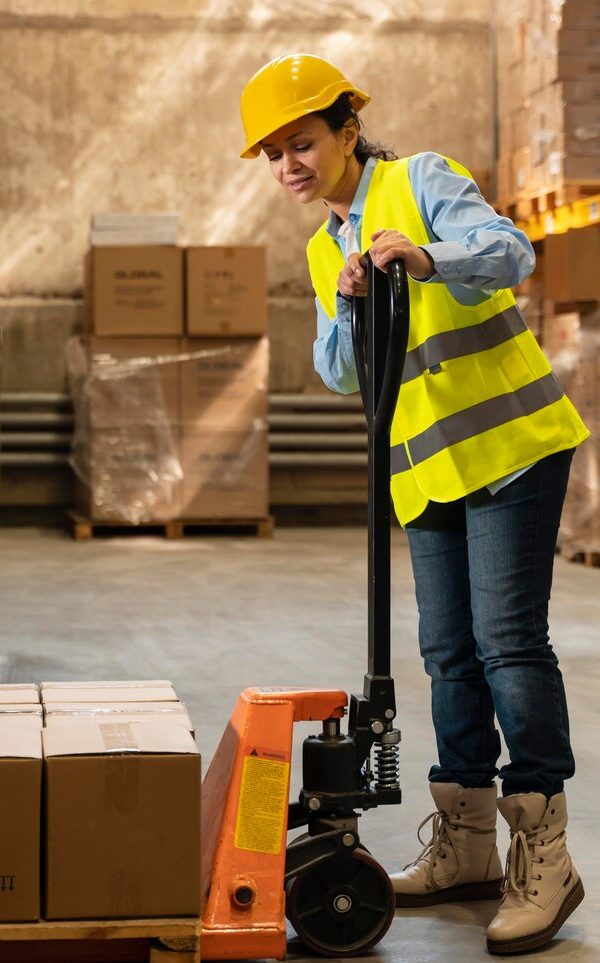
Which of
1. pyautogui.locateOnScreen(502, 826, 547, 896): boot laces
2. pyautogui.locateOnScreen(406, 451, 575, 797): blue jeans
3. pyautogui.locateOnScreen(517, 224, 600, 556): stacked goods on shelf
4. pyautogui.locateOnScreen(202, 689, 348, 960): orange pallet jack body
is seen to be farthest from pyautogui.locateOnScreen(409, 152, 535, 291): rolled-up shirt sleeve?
pyautogui.locateOnScreen(517, 224, 600, 556): stacked goods on shelf

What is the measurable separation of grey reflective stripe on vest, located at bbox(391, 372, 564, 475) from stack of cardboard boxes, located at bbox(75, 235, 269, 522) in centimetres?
664

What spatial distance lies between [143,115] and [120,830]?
867cm

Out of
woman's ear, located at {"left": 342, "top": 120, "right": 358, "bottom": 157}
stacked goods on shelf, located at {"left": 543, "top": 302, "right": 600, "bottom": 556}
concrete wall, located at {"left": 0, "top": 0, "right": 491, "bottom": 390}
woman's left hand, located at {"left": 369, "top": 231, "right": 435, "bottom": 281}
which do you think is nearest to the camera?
woman's left hand, located at {"left": 369, "top": 231, "right": 435, "bottom": 281}

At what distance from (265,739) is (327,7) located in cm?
887

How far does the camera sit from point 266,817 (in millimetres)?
2424

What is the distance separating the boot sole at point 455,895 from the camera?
2791 millimetres

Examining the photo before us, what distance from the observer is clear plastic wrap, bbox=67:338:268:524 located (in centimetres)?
915

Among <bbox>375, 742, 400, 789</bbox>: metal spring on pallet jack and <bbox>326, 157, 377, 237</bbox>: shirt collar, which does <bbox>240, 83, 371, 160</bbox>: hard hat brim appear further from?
<bbox>375, 742, 400, 789</bbox>: metal spring on pallet jack

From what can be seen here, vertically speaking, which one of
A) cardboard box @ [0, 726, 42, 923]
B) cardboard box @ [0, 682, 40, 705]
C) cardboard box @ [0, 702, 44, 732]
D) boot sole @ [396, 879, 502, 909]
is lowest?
boot sole @ [396, 879, 502, 909]

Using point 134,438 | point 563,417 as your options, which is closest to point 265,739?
point 563,417

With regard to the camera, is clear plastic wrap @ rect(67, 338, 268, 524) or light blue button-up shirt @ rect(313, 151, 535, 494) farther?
clear plastic wrap @ rect(67, 338, 268, 524)

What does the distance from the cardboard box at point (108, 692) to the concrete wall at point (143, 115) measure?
25.5 ft

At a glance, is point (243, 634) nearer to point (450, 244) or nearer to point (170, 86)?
point (450, 244)

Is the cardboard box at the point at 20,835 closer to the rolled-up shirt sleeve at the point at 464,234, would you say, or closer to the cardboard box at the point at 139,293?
the rolled-up shirt sleeve at the point at 464,234
